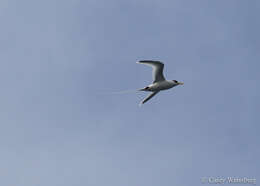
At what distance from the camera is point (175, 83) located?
101875 millimetres

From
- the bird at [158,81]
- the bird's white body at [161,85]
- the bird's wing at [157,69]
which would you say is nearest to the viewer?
the bird's wing at [157,69]

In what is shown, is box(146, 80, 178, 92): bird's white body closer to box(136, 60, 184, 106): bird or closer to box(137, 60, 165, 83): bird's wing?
box(136, 60, 184, 106): bird

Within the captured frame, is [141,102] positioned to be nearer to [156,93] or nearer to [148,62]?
[156,93]

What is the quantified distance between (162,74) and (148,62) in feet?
12.0

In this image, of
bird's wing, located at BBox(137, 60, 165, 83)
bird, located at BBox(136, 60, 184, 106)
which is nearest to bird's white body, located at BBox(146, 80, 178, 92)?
bird, located at BBox(136, 60, 184, 106)

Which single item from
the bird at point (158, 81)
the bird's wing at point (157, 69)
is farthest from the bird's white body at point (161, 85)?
the bird's wing at point (157, 69)

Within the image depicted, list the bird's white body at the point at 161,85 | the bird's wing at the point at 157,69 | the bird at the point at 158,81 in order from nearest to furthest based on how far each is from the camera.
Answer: the bird's wing at the point at 157,69
the bird at the point at 158,81
the bird's white body at the point at 161,85

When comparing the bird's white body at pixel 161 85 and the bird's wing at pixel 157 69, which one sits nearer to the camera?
the bird's wing at pixel 157 69

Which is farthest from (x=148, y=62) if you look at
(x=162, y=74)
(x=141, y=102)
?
(x=141, y=102)

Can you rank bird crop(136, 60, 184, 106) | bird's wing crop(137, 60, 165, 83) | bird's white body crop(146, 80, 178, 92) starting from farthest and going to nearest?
bird's white body crop(146, 80, 178, 92) < bird crop(136, 60, 184, 106) < bird's wing crop(137, 60, 165, 83)

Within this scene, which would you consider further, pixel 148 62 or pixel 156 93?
pixel 156 93

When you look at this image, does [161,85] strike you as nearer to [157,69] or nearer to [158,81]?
[158,81]

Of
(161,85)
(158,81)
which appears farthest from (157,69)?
(161,85)

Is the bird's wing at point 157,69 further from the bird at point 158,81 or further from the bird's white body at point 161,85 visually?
the bird's white body at point 161,85
